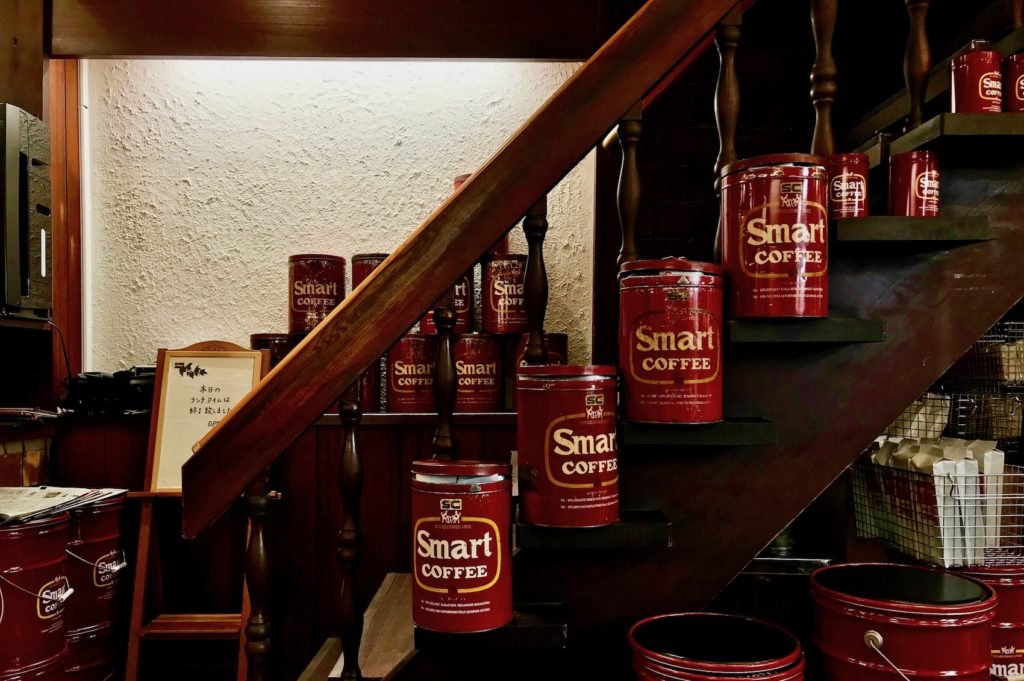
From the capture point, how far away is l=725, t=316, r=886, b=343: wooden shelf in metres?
1.22

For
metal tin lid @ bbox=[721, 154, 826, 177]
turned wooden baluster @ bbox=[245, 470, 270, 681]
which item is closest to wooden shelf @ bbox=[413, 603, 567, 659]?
turned wooden baluster @ bbox=[245, 470, 270, 681]

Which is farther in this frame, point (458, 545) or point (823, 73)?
point (823, 73)

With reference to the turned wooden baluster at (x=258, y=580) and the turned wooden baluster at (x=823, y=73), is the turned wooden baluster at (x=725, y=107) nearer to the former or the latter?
the turned wooden baluster at (x=823, y=73)

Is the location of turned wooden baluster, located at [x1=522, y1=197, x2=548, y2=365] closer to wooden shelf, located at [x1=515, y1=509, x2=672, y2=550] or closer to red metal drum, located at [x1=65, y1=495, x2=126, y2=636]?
wooden shelf, located at [x1=515, y1=509, x2=672, y2=550]

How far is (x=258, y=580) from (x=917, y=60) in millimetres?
1531

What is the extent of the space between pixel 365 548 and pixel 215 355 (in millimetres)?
854

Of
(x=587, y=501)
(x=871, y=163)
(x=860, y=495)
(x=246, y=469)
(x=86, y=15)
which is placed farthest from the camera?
(x=86, y=15)

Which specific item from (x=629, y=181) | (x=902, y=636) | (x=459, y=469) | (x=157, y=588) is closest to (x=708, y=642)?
(x=902, y=636)

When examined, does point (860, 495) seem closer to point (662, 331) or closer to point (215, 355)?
point (662, 331)

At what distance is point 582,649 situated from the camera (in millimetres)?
1292

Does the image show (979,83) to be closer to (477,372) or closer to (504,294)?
(504,294)

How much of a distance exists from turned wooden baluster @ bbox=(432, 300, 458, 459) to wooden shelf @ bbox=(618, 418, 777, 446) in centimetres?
31

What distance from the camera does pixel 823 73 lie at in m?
1.32

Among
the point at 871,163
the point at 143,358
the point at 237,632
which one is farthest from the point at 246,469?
the point at 143,358
